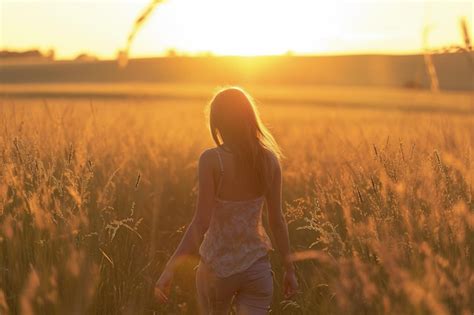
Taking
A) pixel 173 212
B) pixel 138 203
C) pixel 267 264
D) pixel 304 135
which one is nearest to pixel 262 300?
pixel 267 264

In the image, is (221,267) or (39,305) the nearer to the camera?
(39,305)

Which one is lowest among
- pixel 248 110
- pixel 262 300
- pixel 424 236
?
pixel 262 300

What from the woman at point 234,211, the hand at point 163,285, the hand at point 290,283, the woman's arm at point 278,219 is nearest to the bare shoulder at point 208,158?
the woman at point 234,211

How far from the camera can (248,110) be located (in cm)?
345

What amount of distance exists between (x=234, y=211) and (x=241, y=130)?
405 millimetres

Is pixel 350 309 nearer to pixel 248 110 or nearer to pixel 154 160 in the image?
pixel 248 110

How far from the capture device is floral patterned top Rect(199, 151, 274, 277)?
344cm

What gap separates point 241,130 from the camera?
11.2ft

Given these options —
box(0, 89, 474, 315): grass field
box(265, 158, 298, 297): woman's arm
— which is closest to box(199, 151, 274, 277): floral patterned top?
box(265, 158, 298, 297): woman's arm

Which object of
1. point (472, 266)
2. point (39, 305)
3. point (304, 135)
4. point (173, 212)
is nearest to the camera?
point (39, 305)

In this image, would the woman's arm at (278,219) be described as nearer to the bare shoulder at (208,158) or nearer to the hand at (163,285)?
the bare shoulder at (208,158)

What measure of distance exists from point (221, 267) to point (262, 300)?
26cm

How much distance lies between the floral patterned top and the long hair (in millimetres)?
117

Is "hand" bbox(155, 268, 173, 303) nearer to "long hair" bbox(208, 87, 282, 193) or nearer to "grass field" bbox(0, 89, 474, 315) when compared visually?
"grass field" bbox(0, 89, 474, 315)
